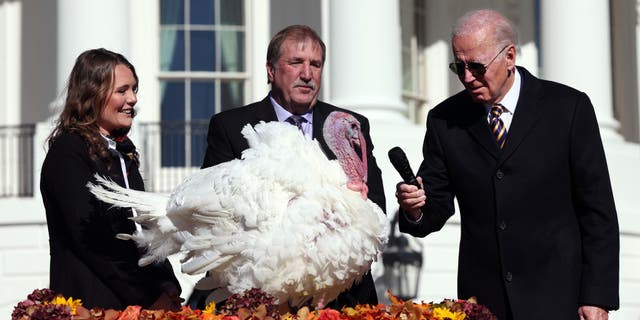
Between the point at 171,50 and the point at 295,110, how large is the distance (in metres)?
10.9

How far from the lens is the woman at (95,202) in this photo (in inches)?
230

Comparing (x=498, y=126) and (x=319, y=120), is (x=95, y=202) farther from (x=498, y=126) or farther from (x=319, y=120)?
(x=498, y=126)

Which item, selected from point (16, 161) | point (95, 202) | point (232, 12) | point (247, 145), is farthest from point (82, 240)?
point (232, 12)

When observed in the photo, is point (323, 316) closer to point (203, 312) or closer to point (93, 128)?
point (203, 312)

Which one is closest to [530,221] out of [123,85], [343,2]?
[123,85]

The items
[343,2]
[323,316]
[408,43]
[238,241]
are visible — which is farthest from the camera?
[408,43]

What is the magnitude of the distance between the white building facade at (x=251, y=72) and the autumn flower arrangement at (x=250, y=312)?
7.90 m

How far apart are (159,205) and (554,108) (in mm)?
1807

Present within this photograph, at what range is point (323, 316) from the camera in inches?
196

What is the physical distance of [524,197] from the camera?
573 cm

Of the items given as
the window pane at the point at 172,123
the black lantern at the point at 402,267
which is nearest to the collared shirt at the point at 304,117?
the black lantern at the point at 402,267

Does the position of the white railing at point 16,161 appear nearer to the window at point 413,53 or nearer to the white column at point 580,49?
the window at point 413,53

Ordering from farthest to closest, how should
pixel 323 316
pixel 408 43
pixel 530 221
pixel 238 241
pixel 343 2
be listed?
pixel 408 43 < pixel 343 2 < pixel 530 221 < pixel 238 241 < pixel 323 316

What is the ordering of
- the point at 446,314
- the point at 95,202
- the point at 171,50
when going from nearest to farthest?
the point at 446,314 → the point at 95,202 → the point at 171,50
